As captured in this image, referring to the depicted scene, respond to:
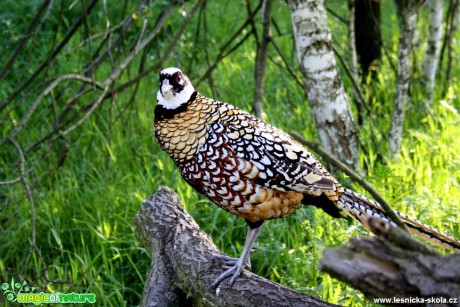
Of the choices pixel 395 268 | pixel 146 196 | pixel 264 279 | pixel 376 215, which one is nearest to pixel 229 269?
pixel 264 279

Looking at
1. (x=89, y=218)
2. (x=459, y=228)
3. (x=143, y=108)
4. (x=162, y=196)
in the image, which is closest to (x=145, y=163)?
(x=89, y=218)

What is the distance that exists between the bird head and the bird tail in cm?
95

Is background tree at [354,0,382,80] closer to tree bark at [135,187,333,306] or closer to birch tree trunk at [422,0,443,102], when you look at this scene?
birch tree trunk at [422,0,443,102]

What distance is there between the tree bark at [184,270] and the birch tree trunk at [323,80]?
1347mm

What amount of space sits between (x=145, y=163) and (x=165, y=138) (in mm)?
1995

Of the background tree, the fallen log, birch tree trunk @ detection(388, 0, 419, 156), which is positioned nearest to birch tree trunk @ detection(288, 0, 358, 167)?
birch tree trunk @ detection(388, 0, 419, 156)

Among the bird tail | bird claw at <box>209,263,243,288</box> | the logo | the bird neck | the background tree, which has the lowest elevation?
the logo

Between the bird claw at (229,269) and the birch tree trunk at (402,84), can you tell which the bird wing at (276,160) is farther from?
the birch tree trunk at (402,84)

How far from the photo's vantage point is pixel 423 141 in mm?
5418

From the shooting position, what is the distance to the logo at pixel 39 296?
165 inches

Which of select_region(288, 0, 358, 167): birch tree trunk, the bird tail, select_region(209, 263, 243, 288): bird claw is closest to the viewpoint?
the bird tail

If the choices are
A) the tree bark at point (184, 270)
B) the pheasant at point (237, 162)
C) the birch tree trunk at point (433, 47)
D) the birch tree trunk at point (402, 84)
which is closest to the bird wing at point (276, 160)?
the pheasant at point (237, 162)

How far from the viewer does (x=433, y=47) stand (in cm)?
645

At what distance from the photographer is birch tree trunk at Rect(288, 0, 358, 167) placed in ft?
15.6
